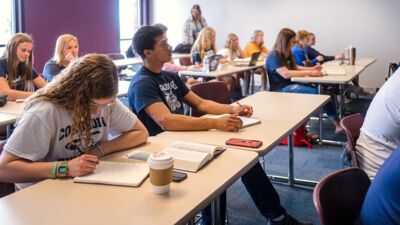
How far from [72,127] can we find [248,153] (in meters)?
0.72

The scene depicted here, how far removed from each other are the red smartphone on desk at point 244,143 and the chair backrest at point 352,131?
484mm

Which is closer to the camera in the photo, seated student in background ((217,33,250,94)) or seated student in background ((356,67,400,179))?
seated student in background ((356,67,400,179))

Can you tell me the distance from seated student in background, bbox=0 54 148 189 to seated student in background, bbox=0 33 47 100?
6.18 ft

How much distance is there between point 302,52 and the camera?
242 inches

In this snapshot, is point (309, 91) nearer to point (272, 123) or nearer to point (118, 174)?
point (272, 123)

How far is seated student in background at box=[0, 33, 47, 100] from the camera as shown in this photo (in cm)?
348

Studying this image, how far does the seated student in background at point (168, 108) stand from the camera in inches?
87.4

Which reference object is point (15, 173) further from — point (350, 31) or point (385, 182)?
point (350, 31)

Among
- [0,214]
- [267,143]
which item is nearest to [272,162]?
[267,143]

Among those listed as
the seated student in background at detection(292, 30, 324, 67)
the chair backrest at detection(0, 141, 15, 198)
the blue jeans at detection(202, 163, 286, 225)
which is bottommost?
the blue jeans at detection(202, 163, 286, 225)

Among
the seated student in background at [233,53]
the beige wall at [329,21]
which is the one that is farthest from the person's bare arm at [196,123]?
the beige wall at [329,21]

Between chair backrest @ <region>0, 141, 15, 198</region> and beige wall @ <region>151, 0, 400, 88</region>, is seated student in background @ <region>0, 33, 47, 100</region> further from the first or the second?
beige wall @ <region>151, 0, 400, 88</region>

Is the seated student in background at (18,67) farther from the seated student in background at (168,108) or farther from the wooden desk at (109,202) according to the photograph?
the wooden desk at (109,202)

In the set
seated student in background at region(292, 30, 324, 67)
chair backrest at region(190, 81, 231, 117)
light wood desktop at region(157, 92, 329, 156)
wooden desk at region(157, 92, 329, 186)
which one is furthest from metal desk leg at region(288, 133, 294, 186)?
seated student in background at region(292, 30, 324, 67)
